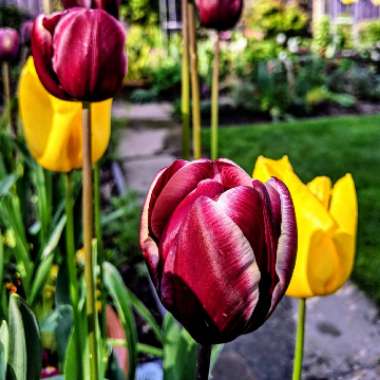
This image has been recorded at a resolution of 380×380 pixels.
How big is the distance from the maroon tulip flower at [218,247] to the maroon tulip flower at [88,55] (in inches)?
7.5

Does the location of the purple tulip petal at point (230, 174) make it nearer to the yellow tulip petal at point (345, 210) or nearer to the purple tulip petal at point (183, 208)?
the purple tulip petal at point (183, 208)

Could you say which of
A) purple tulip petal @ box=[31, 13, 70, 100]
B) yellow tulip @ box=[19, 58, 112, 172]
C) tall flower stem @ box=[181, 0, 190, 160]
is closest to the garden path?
tall flower stem @ box=[181, 0, 190, 160]

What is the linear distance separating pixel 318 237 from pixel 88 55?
347 millimetres

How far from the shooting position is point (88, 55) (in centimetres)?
74

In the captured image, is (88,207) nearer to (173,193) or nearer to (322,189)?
(173,193)

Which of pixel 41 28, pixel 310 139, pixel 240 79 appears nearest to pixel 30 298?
pixel 41 28

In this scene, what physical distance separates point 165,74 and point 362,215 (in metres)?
5.01

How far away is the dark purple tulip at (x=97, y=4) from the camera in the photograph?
0.96 m

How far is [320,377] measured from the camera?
6.60 ft

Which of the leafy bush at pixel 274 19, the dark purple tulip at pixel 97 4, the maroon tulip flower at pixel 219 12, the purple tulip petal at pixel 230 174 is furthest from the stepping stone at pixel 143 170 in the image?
the leafy bush at pixel 274 19

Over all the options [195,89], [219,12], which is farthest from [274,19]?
[195,89]

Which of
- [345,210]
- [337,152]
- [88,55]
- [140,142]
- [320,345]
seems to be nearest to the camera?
[88,55]

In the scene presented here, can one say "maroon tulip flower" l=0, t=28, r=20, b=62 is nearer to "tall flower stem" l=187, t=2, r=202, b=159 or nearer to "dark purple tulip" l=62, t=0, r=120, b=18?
"tall flower stem" l=187, t=2, r=202, b=159

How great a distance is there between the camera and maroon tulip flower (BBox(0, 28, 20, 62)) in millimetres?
1963
